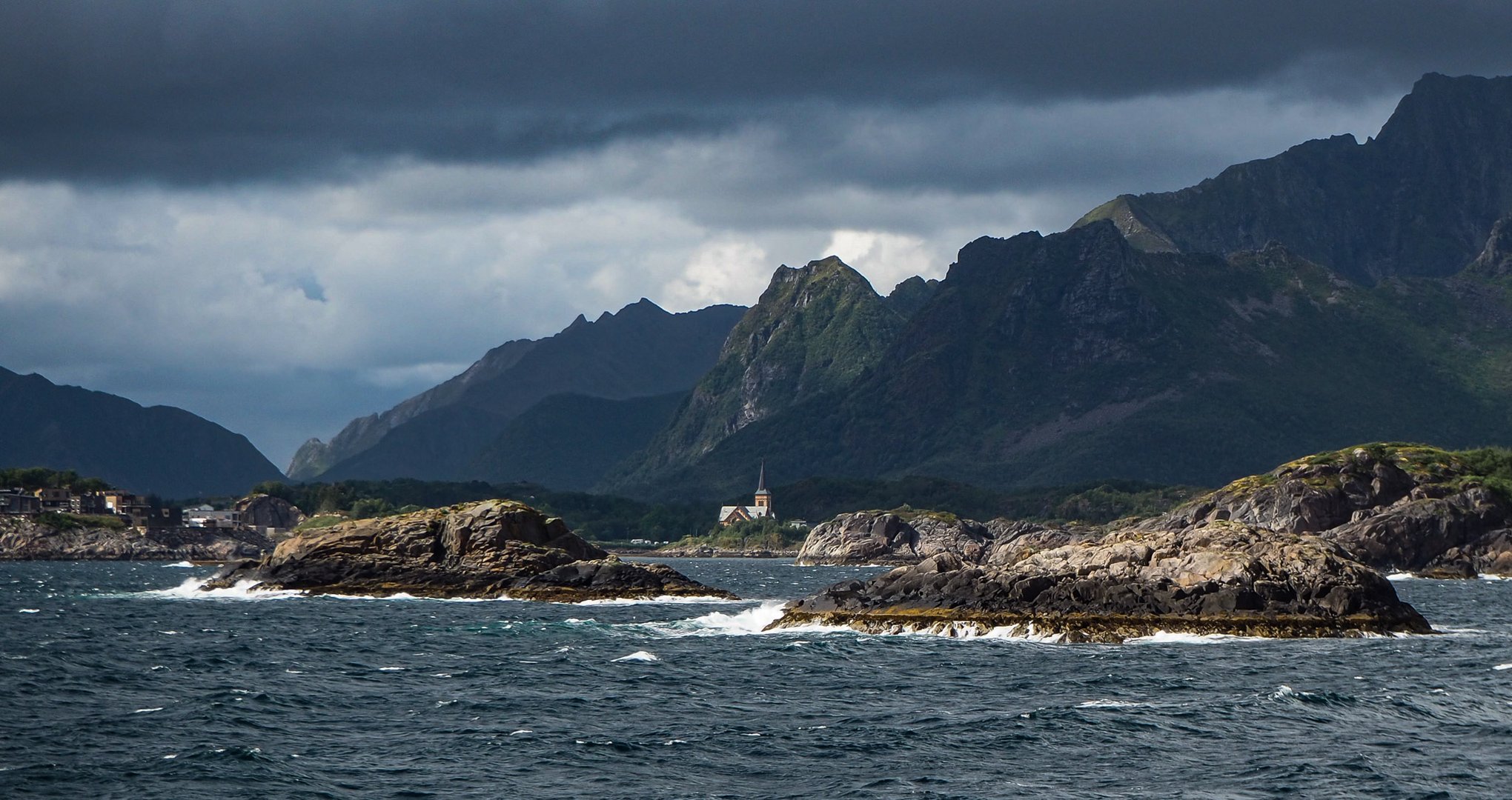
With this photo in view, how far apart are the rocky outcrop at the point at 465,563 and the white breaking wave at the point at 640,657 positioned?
53444 mm

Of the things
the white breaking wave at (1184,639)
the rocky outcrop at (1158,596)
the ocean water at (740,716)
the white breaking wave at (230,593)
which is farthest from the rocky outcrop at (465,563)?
the white breaking wave at (1184,639)

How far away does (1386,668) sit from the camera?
8450cm

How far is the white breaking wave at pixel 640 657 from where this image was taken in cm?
9338

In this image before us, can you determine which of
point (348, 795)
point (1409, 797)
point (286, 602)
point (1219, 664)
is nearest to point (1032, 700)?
point (1219, 664)

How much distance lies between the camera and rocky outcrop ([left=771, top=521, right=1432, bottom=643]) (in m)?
103

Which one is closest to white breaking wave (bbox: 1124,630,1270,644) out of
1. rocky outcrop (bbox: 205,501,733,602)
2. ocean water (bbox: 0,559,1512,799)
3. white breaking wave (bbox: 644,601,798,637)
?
ocean water (bbox: 0,559,1512,799)

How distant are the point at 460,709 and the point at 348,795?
1924 cm

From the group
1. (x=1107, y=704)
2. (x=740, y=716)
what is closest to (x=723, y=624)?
(x=740, y=716)

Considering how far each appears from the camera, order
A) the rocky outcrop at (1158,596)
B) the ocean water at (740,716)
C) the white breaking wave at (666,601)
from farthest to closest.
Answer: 1. the white breaking wave at (666,601)
2. the rocky outcrop at (1158,596)
3. the ocean water at (740,716)

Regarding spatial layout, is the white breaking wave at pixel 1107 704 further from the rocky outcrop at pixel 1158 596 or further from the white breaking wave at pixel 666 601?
the white breaking wave at pixel 666 601

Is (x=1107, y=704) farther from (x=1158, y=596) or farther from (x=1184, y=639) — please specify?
(x=1158, y=596)

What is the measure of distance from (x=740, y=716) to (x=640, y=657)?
78.1 ft

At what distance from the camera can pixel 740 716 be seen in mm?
71312

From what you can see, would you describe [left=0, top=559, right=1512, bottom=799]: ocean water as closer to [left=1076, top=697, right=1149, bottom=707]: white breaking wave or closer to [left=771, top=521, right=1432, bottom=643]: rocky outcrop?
[left=1076, top=697, right=1149, bottom=707]: white breaking wave
